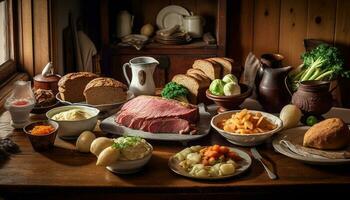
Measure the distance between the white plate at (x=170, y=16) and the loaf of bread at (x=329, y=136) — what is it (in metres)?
2.05

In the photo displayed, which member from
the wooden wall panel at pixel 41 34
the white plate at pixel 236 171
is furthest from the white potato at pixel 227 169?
the wooden wall panel at pixel 41 34

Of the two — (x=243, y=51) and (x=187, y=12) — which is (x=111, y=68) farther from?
(x=243, y=51)

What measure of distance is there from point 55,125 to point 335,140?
3.20 feet

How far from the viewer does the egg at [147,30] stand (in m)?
3.77

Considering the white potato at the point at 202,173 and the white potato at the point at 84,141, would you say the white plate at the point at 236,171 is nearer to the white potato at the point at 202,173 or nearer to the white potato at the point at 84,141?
the white potato at the point at 202,173

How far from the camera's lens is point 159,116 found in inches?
82.4

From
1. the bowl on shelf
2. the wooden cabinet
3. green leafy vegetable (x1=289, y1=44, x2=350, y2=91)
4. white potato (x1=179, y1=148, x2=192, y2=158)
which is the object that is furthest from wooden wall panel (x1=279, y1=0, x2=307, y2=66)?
white potato (x1=179, y1=148, x2=192, y2=158)

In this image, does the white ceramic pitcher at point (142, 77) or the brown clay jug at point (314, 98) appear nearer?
the brown clay jug at point (314, 98)

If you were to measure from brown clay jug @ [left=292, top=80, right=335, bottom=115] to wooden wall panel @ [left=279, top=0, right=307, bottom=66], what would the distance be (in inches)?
63.8

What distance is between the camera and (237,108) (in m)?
2.25

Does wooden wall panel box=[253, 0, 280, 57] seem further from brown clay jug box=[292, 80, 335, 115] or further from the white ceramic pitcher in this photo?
brown clay jug box=[292, 80, 335, 115]

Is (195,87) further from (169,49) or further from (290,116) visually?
(169,49)

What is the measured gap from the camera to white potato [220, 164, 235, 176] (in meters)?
1.76

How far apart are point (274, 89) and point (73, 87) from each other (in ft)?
2.71
